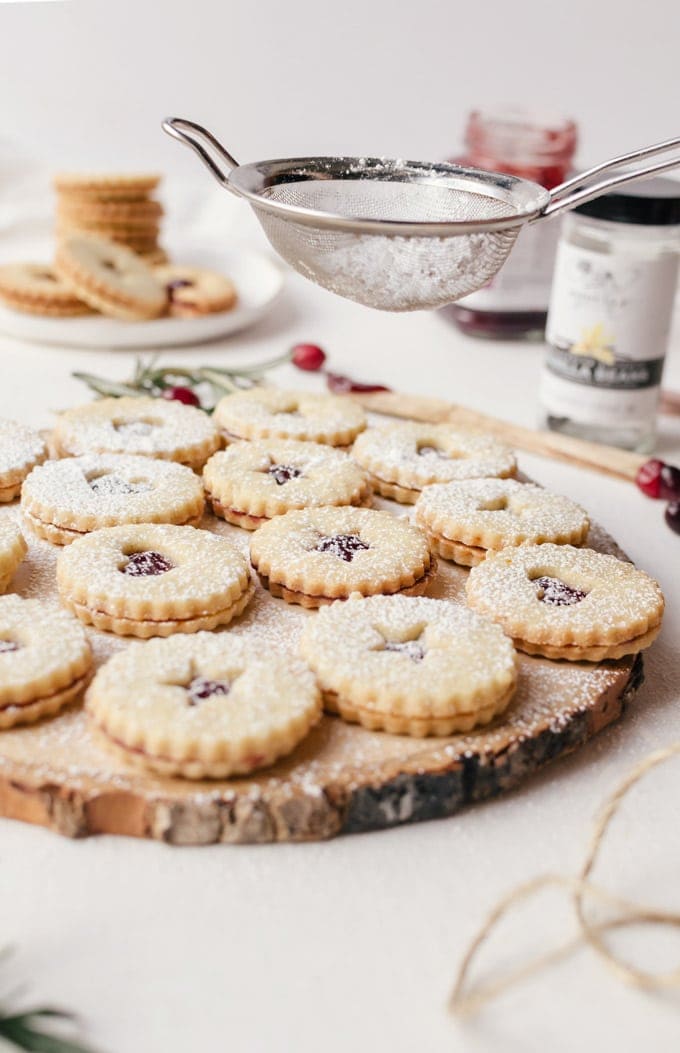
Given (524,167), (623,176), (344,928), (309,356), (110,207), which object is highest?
(623,176)

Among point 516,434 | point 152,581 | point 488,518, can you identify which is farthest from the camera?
point 516,434

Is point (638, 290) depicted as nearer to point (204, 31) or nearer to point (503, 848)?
point (503, 848)

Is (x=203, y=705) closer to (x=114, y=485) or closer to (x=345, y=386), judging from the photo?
(x=114, y=485)

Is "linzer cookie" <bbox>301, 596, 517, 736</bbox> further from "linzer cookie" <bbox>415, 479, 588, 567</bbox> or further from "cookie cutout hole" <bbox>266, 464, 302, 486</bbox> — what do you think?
"cookie cutout hole" <bbox>266, 464, 302, 486</bbox>

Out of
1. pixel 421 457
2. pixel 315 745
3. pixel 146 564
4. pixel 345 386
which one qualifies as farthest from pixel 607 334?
pixel 315 745

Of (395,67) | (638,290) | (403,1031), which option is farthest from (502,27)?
(403,1031)

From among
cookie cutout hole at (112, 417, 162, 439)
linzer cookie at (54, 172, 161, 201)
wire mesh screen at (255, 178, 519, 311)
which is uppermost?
wire mesh screen at (255, 178, 519, 311)

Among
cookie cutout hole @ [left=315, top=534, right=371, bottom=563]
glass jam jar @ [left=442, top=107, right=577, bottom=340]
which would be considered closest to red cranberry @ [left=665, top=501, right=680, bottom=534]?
cookie cutout hole @ [left=315, top=534, right=371, bottom=563]

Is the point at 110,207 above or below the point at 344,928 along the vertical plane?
above
